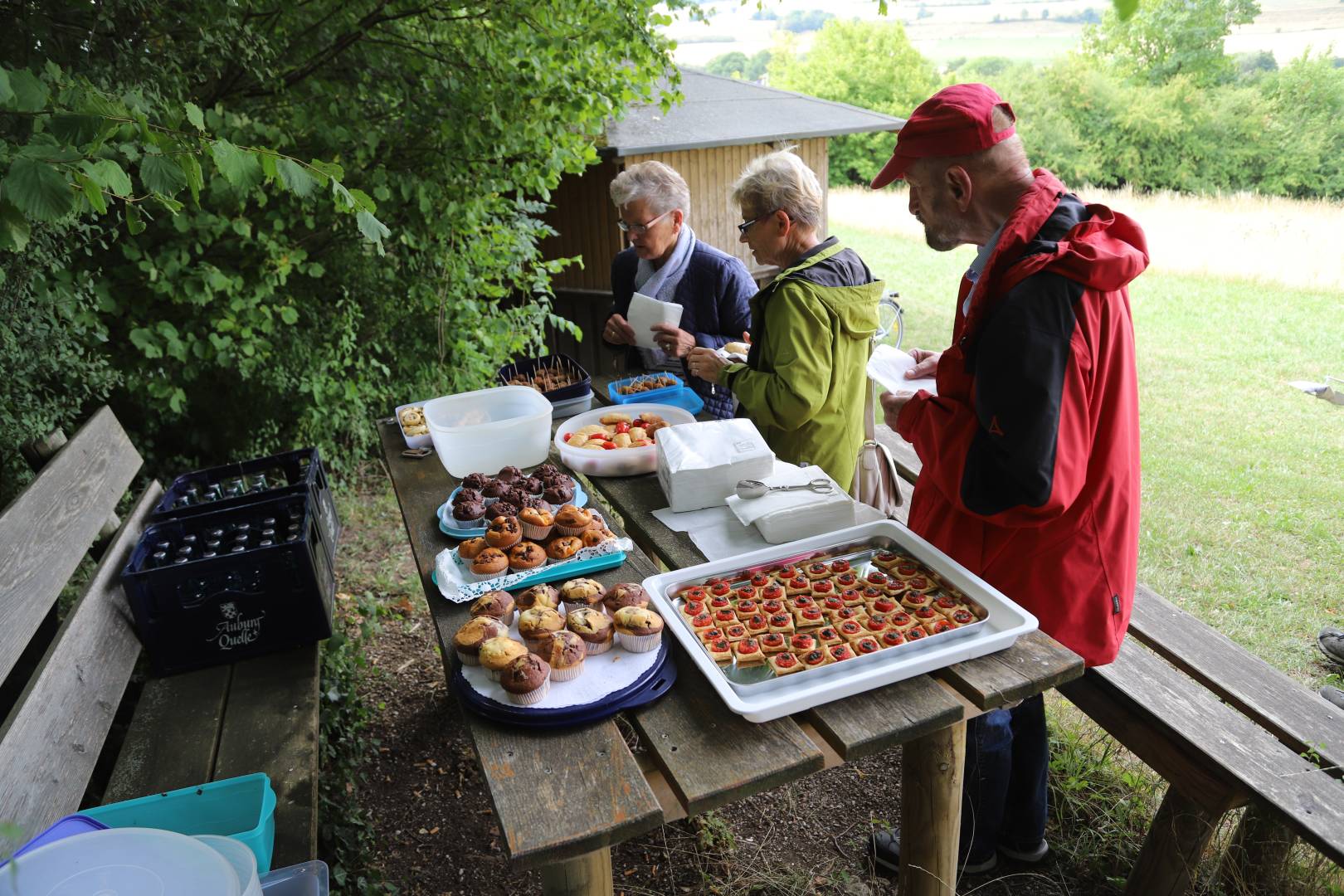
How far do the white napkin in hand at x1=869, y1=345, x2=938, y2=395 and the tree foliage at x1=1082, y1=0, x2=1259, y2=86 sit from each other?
32.1 ft

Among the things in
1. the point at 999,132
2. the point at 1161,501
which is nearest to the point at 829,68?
the point at 1161,501

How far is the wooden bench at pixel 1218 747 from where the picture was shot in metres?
1.91

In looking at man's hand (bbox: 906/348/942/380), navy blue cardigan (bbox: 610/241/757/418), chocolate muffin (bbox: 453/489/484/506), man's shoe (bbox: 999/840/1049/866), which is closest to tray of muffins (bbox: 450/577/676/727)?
chocolate muffin (bbox: 453/489/484/506)

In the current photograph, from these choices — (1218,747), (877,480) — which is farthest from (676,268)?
(1218,747)

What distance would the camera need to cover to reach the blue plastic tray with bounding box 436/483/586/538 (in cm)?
214

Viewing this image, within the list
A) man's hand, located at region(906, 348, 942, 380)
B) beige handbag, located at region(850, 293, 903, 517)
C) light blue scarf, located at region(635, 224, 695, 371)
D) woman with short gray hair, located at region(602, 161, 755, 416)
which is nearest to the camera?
man's hand, located at region(906, 348, 942, 380)

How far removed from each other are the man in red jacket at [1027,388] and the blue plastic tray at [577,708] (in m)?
0.78

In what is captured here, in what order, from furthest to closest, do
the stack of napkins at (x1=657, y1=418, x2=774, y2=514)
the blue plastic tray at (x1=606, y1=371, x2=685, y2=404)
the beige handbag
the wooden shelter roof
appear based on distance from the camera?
the wooden shelter roof, the blue plastic tray at (x1=606, y1=371, x2=685, y2=404), the beige handbag, the stack of napkins at (x1=657, y1=418, x2=774, y2=514)

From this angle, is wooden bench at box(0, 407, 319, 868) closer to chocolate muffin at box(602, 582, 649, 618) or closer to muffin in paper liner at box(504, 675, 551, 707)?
muffin in paper liner at box(504, 675, 551, 707)

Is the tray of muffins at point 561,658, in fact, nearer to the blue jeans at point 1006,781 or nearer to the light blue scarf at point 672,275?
the blue jeans at point 1006,781

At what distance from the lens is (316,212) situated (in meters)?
4.43

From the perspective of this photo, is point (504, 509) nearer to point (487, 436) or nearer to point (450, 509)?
point (450, 509)

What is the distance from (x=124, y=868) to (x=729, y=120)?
277 inches

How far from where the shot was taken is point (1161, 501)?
486 centimetres
